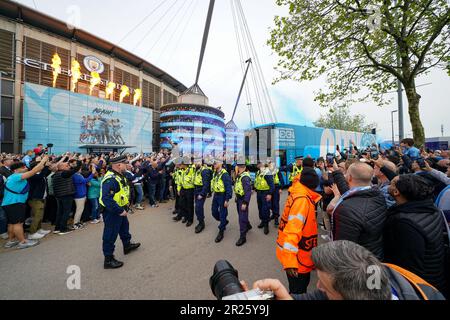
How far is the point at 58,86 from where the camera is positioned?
22.9 metres

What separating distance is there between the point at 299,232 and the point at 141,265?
3.20m

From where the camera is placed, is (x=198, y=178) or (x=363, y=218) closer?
(x=363, y=218)

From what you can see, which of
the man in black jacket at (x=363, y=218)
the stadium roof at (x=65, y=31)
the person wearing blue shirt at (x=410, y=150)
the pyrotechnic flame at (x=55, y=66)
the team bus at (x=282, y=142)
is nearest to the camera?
the man in black jacket at (x=363, y=218)

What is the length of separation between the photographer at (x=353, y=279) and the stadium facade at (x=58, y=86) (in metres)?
27.0

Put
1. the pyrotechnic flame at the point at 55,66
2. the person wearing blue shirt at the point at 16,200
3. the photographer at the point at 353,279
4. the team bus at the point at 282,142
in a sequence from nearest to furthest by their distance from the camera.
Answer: the photographer at the point at 353,279 → the person wearing blue shirt at the point at 16,200 → the team bus at the point at 282,142 → the pyrotechnic flame at the point at 55,66

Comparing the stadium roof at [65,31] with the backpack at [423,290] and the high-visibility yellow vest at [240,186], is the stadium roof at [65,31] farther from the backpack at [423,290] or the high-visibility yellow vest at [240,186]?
the backpack at [423,290]

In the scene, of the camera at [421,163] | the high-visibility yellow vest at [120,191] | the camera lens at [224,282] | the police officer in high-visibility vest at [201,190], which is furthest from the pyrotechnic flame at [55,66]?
the camera at [421,163]

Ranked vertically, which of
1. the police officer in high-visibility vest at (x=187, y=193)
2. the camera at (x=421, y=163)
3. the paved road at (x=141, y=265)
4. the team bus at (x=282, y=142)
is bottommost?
the paved road at (x=141, y=265)

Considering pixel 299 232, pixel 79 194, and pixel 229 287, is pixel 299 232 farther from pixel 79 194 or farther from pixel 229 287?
pixel 79 194

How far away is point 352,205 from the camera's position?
5.62 ft

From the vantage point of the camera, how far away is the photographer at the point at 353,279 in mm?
857

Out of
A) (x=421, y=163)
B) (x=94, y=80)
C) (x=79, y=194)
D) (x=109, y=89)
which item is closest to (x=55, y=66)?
(x=94, y=80)

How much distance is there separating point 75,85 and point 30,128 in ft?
27.9
